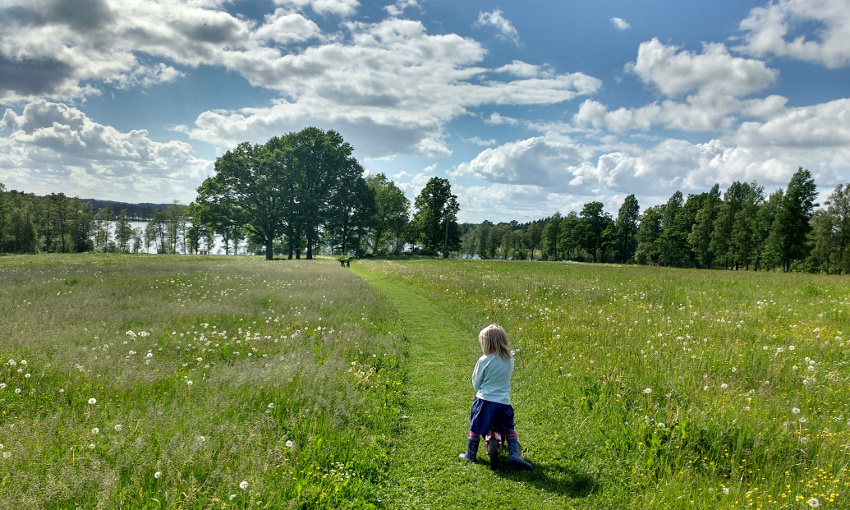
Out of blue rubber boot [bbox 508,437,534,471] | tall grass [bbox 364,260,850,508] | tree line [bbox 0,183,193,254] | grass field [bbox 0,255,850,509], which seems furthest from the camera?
tree line [bbox 0,183,193,254]

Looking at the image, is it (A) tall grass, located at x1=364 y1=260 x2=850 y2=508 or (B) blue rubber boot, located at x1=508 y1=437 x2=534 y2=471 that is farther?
(B) blue rubber boot, located at x1=508 y1=437 x2=534 y2=471

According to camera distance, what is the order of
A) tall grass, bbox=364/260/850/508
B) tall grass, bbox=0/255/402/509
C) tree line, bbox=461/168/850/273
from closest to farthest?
tall grass, bbox=0/255/402/509, tall grass, bbox=364/260/850/508, tree line, bbox=461/168/850/273

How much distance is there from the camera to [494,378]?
551 centimetres

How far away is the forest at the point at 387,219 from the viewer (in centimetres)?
5125

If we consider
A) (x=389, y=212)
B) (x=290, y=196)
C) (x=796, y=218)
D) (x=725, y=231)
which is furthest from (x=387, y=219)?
(x=796, y=218)

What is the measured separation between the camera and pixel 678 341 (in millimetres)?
9328

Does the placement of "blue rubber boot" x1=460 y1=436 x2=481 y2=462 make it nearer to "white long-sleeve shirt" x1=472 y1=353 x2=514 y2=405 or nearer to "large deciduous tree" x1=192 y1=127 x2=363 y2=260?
"white long-sleeve shirt" x1=472 y1=353 x2=514 y2=405

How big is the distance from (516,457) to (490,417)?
0.61m

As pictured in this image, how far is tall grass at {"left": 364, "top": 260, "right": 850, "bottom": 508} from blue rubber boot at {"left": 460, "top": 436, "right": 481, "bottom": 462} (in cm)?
90

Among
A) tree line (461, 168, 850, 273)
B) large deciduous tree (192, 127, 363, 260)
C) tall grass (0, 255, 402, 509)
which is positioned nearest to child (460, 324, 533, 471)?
tall grass (0, 255, 402, 509)

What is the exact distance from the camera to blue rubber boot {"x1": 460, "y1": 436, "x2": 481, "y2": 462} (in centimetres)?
538

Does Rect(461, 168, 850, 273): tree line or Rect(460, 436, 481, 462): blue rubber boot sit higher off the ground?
Rect(461, 168, 850, 273): tree line

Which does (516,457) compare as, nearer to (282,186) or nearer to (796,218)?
(282,186)

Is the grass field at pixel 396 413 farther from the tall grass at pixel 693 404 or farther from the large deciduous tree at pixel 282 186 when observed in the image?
the large deciduous tree at pixel 282 186
